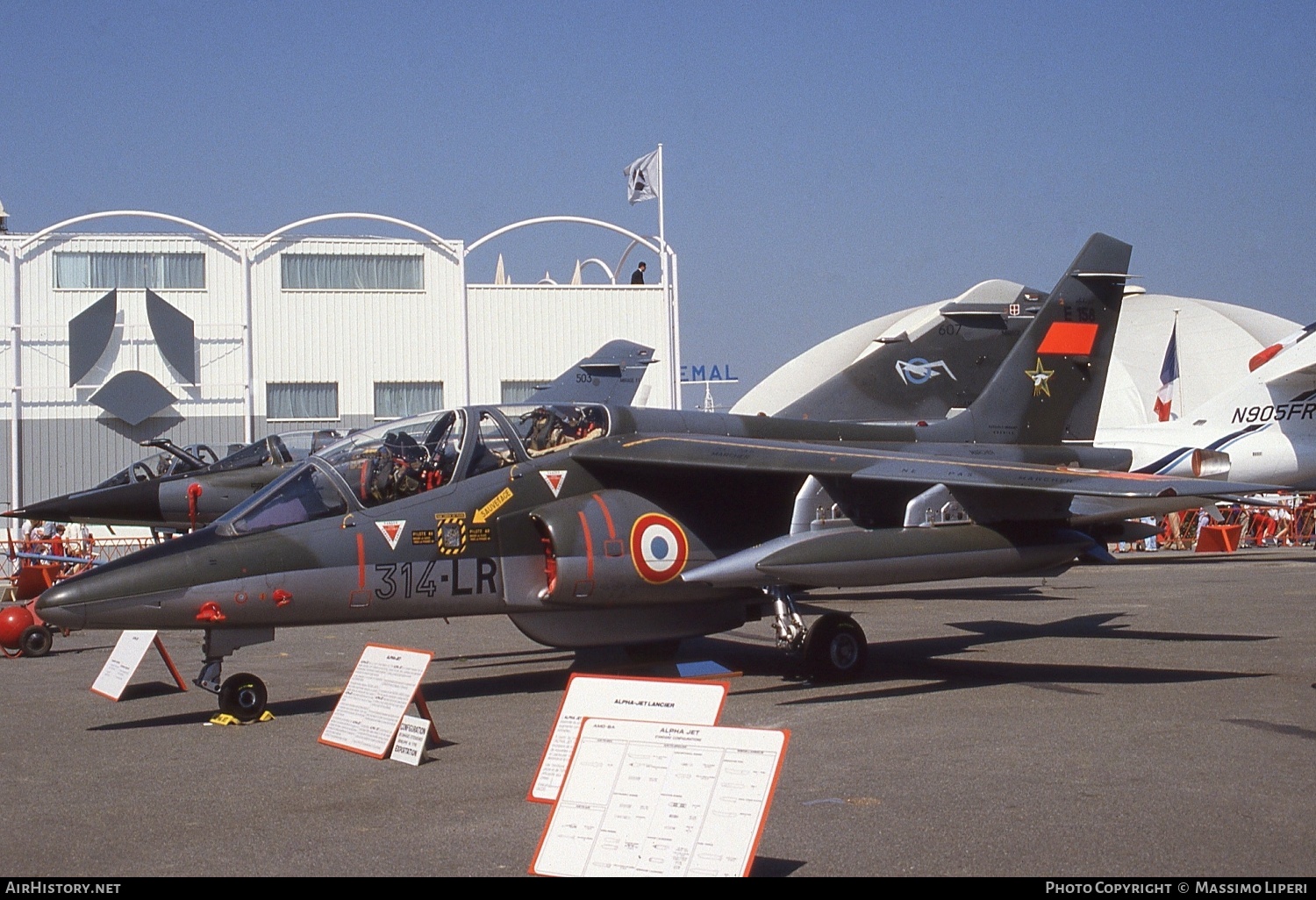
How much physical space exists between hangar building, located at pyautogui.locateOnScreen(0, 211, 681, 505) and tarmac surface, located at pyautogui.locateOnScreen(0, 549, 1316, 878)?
20.3 metres

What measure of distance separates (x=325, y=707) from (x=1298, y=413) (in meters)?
20.9

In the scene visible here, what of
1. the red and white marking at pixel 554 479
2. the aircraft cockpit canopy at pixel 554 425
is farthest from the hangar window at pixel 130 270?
the red and white marking at pixel 554 479

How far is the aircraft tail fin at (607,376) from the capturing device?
24.4 metres

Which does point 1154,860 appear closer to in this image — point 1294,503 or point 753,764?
point 753,764

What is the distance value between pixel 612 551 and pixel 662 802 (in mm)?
5247

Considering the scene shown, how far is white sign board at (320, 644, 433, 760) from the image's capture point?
25.5 feet

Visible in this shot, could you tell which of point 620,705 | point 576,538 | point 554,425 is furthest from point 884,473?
point 620,705

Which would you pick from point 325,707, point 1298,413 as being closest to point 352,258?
point 1298,413

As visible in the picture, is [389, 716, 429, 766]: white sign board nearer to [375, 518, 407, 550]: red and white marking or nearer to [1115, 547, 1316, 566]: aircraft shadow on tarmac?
[375, 518, 407, 550]: red and white marking

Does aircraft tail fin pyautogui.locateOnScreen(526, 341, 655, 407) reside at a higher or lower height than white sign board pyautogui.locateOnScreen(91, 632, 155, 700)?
higher

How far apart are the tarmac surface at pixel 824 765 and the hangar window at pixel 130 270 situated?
844 inches

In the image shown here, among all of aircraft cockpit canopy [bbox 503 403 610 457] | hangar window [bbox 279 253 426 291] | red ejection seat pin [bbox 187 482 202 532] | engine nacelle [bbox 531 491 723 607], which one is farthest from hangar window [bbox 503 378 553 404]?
engine nacelle [bbox 531 491 723 607]

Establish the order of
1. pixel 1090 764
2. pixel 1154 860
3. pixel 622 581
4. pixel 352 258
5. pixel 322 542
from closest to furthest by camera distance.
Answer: pixel 1154 860, pixel 1090 764, pixel 322 542, pixel 622 581, pixel 352 258

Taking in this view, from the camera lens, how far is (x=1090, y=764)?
6.91m
